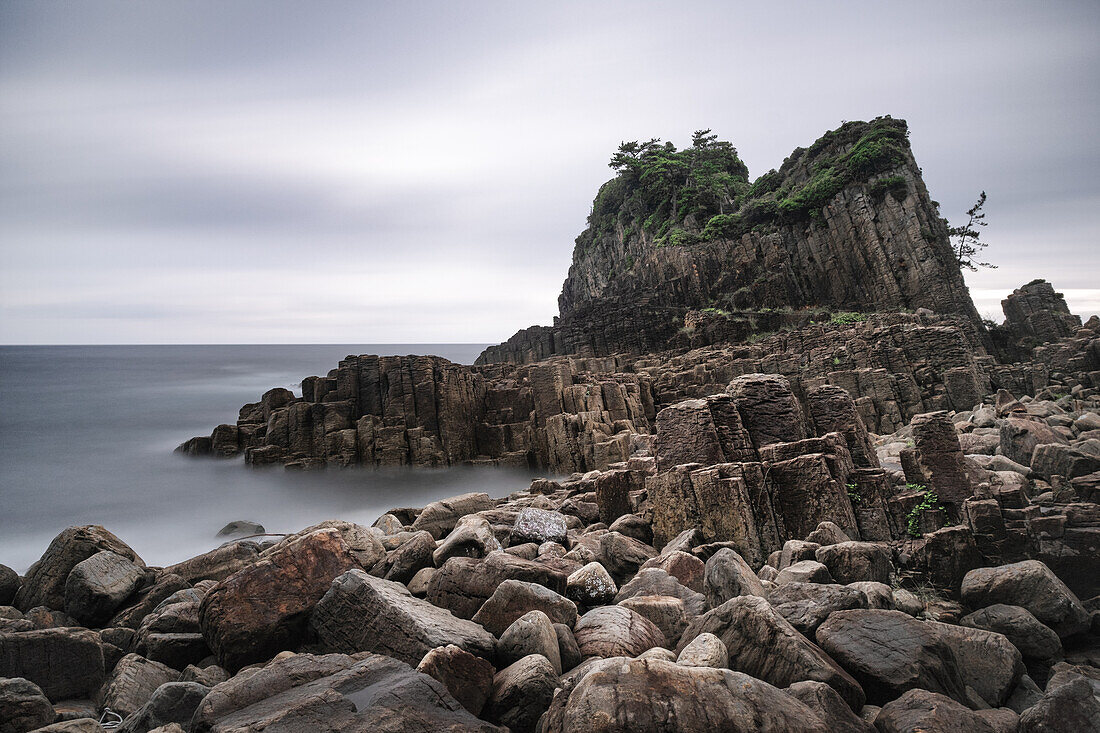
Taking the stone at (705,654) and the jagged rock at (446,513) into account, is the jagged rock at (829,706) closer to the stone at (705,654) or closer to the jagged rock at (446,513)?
the stone at (705,654)

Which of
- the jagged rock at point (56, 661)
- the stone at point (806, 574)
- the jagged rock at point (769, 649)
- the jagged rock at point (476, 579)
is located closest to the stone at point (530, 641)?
the jagged rock at point (476, 579)

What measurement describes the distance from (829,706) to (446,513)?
6.92 metres

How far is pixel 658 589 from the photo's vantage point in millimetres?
5203

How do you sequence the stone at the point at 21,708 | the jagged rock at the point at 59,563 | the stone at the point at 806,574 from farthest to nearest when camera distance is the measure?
the jagged rock at the point at 59,563
the stone at the point at 806,574
the stone at the point at 21,708

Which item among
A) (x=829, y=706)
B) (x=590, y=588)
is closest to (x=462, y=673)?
(x=590, y=588)

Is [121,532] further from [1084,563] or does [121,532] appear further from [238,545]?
[1084,563]

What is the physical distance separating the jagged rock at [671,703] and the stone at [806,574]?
2.17 m

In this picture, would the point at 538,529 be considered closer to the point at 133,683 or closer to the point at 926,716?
the point at 133,683

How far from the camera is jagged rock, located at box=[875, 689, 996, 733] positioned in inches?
116

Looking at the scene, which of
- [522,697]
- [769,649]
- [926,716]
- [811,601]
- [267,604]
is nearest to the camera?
[926,716]

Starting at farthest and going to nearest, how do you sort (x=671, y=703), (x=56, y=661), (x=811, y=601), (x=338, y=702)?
(x=56, y=661) < (x=811, y=601) < (x=338, y=702) < (x=671, y=703)

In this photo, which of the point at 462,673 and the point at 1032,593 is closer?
the point at 462,673

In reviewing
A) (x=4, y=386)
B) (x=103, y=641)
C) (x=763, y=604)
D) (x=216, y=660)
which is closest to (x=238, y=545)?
(x=103, y=641)

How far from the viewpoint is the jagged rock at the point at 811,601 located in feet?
13.7
